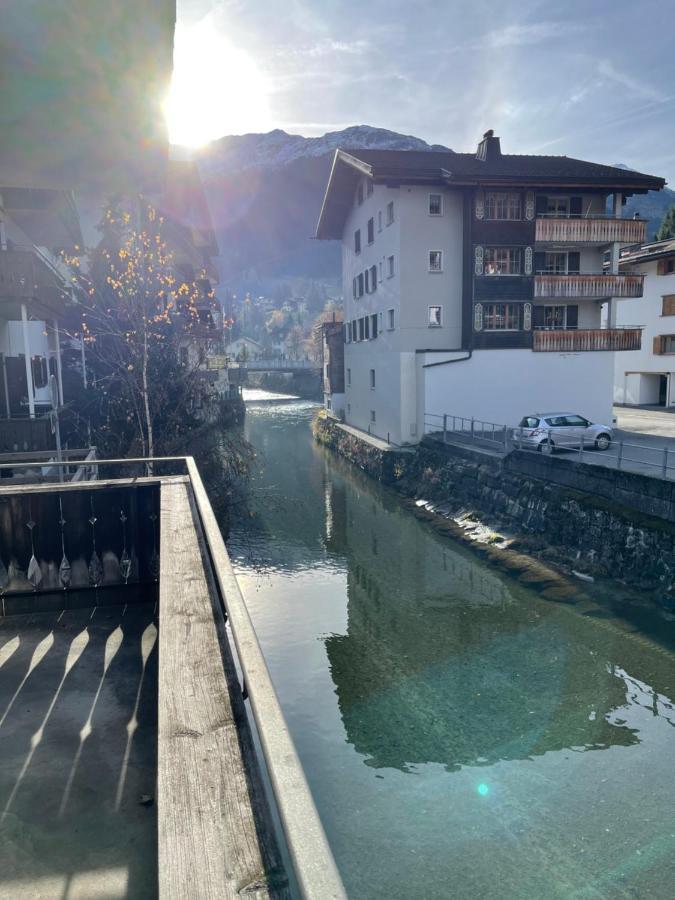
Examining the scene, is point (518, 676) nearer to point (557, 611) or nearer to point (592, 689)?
point (592, 689)

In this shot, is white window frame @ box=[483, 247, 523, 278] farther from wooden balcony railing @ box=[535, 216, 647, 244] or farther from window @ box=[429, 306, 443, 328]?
window @ box=[429, 306, 443, 328]

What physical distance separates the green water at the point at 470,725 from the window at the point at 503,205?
18.0 metres

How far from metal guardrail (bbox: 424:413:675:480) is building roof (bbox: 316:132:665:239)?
1062 cm

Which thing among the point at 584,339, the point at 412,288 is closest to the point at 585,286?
the point at 584,339

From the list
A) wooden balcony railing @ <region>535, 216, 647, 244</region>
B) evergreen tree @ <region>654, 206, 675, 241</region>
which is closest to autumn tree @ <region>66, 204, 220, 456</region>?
wooden balcony railing @ <region>535, 216, 647, 244</region>

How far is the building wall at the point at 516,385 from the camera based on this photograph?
28766 millimetres

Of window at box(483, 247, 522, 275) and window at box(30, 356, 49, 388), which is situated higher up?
window at box(483, 247, 522, 275)

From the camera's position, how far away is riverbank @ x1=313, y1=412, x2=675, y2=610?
1476cm

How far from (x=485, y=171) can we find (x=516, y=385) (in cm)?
1027

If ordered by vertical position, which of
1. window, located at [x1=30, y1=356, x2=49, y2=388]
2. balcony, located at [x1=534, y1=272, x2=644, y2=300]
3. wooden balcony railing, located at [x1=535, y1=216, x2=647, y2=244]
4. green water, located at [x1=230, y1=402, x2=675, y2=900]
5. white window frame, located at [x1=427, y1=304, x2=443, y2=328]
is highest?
wooden balcony railing, located at [x1=535, y1=216, x2=647, y2=244]

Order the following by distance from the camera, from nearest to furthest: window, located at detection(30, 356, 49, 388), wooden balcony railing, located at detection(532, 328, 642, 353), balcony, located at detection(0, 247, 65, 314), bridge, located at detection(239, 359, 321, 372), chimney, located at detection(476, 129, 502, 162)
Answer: balcony, located at detection(0, 247, 65, 314), window, located at detection(30, 356, 49, 388), wooden balcony railing, located at detection(532, 328, 642, 353), chimney, located at detection(476, 129, 502, 162), bridge, located at detection(239, 359, 321, 372)

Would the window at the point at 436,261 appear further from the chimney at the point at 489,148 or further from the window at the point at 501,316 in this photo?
the chimney at the point at 489,148

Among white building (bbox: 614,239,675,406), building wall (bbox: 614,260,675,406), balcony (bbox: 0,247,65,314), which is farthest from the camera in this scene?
building wall (bbox: 614,260,675,406)

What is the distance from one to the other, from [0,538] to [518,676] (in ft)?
29.3
